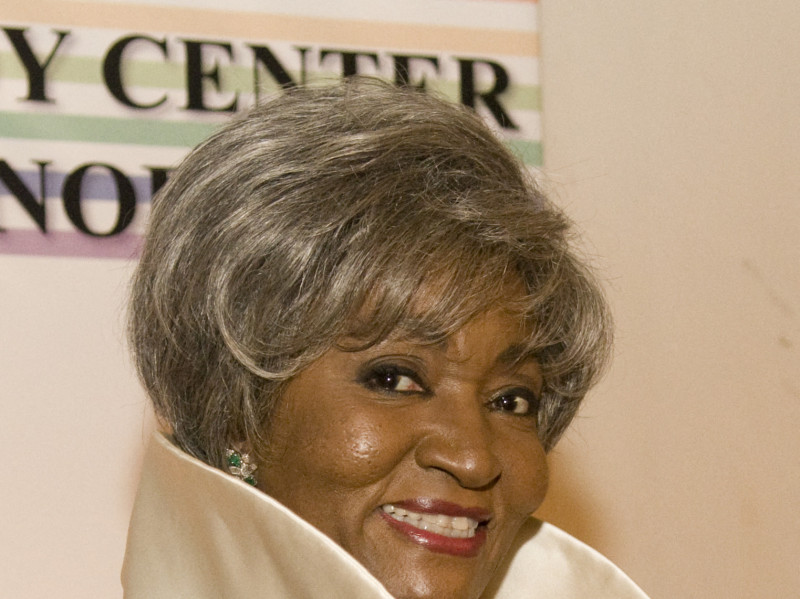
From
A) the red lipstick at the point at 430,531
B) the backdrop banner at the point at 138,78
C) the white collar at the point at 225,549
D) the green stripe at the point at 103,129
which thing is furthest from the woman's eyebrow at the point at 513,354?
the backdrop banner at the point at 138,78

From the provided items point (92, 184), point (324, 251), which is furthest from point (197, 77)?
point (324, 251)

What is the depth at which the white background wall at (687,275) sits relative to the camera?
192 centimetres

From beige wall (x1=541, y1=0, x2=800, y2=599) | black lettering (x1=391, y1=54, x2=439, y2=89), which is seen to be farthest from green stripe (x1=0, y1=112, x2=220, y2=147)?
beige wall (x1=541, y1=0, x2=800, y2=599)

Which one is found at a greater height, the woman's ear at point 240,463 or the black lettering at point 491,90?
the black lettering at point 491,90

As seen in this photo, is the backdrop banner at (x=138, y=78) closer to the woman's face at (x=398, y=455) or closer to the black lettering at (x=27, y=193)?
the black lettering at (x=27, y=193)

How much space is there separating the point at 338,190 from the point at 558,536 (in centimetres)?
53

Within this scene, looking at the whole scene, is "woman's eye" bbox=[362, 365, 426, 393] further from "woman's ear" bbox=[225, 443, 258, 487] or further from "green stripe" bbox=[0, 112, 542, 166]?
"green stripe" bbox=[0, 112, 542, 166]

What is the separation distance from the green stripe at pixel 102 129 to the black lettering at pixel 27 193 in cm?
5

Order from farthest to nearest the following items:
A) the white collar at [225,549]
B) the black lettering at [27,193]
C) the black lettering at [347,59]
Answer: the black lettering at [347,59] → the black lettering at [27,193] → the white collar at [225,549]

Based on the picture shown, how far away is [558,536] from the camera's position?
1.47m

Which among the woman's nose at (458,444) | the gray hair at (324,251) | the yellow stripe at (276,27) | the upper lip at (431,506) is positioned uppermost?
the yellow stripe at (276,27)

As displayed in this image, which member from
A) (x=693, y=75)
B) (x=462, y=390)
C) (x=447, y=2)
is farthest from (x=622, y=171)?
(x=462, y=390)

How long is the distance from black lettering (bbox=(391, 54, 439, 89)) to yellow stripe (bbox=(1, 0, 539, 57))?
0.05ft

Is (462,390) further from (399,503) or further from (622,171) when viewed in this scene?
(622,171)
